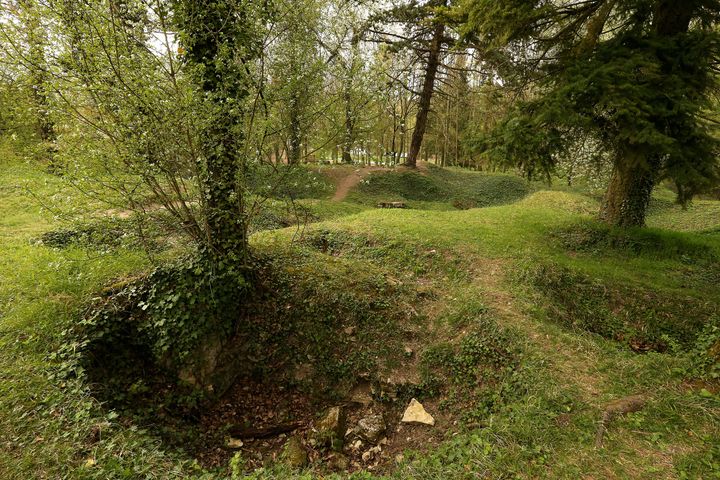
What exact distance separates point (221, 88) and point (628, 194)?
Result: 30.4 feet

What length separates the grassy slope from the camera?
10.3ft

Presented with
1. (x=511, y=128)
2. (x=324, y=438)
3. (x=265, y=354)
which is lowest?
(x=324, y=438)

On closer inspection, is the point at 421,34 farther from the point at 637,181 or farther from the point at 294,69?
the point at 294,69

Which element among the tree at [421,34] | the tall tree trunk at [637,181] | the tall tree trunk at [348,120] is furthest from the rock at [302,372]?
the tree at [421,34]

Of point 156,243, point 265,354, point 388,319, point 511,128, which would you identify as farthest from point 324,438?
point 511,128

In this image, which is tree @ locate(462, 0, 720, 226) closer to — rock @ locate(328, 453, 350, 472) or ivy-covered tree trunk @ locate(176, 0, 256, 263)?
ivy-covered tree trunk @ locate(176, 0, 256, 263)

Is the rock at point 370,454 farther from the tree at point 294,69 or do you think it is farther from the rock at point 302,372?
the tree at point 294,69

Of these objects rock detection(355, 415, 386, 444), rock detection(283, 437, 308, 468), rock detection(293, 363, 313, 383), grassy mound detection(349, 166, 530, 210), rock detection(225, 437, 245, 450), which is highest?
grassy mound detection(349, 166, 530, 210)

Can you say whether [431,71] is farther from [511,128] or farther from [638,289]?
[638,289]

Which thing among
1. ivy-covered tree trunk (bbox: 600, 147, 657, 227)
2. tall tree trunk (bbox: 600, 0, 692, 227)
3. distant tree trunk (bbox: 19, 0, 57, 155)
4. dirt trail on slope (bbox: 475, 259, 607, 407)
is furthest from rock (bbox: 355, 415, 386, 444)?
ivy-covered tree trunk (bbox: 600, 147, 657, 227)

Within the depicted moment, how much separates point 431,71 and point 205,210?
1738 centimetres

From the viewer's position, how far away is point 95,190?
15.5 feet

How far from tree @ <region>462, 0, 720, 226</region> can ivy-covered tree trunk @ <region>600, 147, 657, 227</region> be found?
2 centimetres

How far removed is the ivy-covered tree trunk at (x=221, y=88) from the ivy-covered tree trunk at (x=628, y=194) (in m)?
8.20
